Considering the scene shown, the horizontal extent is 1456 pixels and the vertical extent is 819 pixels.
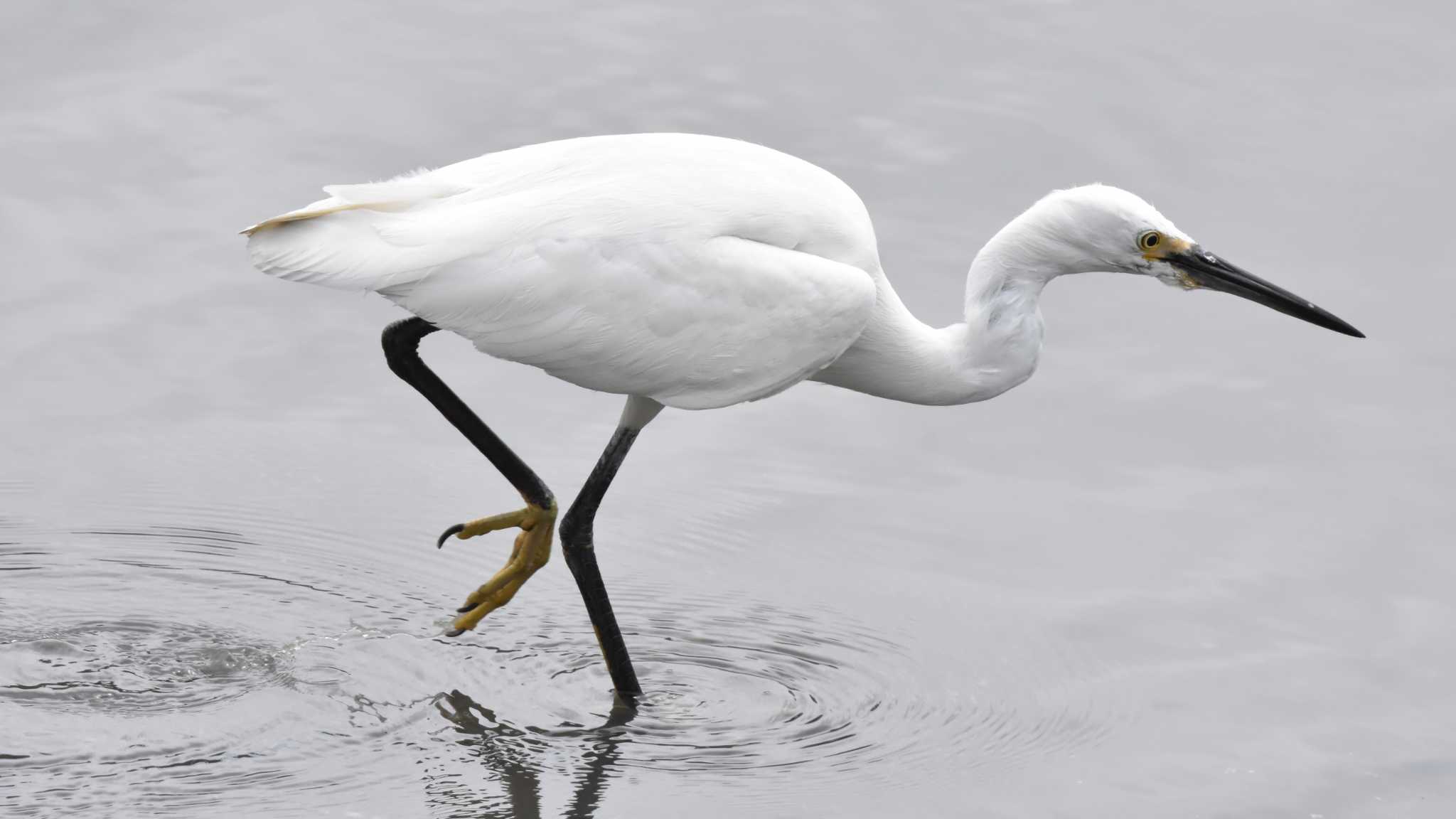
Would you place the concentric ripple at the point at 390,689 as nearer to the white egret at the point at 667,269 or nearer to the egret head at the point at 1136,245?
the white egret at the point at 667,269

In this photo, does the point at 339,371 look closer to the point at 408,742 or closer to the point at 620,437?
the point at 620,437

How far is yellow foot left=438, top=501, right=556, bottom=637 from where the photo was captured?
679 centimetres

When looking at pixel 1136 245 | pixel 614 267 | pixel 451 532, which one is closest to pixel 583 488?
pixel 451 532

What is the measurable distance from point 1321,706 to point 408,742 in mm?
2862

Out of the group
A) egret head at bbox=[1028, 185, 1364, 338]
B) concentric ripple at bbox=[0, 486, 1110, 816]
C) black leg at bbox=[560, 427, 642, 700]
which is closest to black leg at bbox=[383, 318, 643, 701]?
black leg at bbox=[560, 427, 642, 700]

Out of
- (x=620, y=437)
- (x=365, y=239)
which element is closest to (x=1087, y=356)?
(x=620, y=437)

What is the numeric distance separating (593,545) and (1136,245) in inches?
77.8

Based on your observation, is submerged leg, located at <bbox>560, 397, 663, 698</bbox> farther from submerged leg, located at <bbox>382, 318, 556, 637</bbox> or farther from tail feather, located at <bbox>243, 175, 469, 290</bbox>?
tail feather, located at <bbox>243, 175, 469, 290</bbox>

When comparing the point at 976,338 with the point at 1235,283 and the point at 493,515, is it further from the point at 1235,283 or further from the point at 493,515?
the point at 493,515

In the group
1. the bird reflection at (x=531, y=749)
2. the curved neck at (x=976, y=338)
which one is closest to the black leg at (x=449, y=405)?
the bird reflection at (x=531, y=749)

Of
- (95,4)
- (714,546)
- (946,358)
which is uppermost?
(95,4)

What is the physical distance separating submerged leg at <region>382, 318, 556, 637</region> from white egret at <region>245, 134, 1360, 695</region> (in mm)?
17

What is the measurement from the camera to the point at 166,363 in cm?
854

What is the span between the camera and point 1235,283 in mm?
6617
